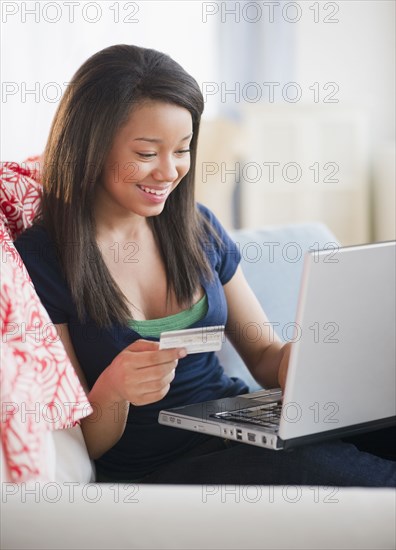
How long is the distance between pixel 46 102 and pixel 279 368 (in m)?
2.77

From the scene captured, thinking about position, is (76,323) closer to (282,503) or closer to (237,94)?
(282,503)

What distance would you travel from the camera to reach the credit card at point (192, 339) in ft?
4.22

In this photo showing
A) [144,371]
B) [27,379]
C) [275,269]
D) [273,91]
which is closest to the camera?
[27,379]

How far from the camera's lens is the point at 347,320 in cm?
131

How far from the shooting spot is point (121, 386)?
4.53ft

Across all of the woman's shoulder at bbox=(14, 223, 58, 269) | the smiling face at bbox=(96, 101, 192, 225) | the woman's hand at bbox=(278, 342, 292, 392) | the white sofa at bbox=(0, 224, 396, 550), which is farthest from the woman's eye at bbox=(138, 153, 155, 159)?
the white sofa at bbox=(0, 224, 396, 550)

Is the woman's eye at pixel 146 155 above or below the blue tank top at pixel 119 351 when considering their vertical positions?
above

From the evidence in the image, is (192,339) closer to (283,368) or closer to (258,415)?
(258,415)

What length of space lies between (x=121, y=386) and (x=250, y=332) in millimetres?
466

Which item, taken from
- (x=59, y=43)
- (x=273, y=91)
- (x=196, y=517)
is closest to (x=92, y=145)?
(x=196, y=517)

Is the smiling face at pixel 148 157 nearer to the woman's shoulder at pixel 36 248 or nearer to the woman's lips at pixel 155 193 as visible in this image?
the woman's lips at pixel 155 193

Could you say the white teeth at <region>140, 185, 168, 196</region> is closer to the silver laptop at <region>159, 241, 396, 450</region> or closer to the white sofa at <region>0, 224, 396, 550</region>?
the silver laptop at <region>159, 241, 396, 450</region>

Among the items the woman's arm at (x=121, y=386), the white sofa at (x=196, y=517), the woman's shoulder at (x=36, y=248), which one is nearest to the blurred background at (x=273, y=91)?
the woman's shoulder at (x=36, y=248)

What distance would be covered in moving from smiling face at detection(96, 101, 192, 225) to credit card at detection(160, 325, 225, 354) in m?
0.37
